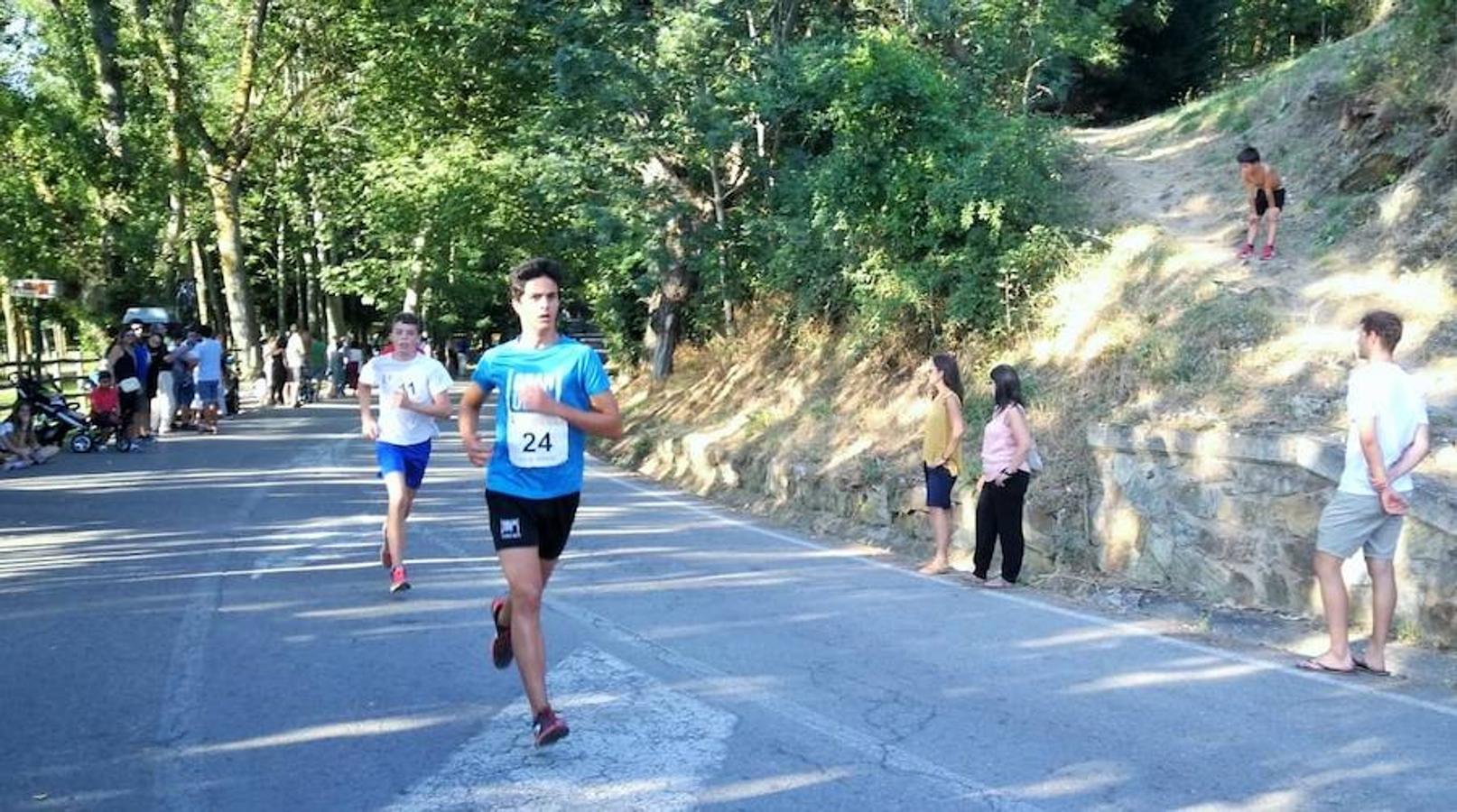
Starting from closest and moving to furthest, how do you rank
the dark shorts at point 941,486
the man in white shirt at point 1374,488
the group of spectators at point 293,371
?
the man in white shirt at point 1374,488 → the dark shorts at point 941,486 → the group of spectators at point 293,371

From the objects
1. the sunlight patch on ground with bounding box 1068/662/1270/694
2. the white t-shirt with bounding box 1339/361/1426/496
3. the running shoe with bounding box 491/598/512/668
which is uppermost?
the white t-shirt with bounding box 1339/361/1426/496

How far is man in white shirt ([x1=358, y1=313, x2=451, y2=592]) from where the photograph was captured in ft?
28.8

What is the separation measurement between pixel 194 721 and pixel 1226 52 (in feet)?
109

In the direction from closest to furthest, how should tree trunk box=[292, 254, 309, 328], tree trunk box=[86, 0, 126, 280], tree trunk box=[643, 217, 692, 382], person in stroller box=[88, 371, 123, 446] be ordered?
person in stroller box=[88, 371, 123, 446], tree trunk box=[643, 217, 692, 382], tree trunk box=[86, 0, 126, 280], tree trunk box=[292, 254, 309, 328]

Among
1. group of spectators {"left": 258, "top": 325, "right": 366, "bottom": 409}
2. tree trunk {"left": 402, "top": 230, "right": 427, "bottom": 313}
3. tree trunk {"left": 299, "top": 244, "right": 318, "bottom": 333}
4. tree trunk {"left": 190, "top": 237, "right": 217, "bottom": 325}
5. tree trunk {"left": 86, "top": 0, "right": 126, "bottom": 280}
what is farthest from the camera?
tree trunk {"left": 299, "top": 244, "right": 318, "bottom": 333}

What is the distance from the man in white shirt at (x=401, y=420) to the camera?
28.8ft

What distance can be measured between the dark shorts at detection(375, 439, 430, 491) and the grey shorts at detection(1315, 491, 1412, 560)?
5.74m

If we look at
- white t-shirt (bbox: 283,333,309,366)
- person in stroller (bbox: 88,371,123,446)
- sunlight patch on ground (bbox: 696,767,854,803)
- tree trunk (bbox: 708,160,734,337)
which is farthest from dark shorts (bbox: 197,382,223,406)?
sunlight patch on ground (bbox: 696,767,854,803)

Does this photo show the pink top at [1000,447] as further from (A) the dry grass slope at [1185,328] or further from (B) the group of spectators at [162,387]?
(B) the group of spectators at [162,387]

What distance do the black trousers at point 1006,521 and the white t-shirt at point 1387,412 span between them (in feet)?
9.90

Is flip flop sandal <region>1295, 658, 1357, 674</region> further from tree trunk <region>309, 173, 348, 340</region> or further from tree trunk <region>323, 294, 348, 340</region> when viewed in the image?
tree trunk <region>323, 294, 348, 340</region>

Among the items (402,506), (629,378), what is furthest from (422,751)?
(629,378)

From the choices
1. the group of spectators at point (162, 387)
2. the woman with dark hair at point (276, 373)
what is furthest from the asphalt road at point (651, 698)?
the woman with dark hair at point (276, 373)

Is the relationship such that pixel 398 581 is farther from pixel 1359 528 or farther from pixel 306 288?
pixel 306 288
